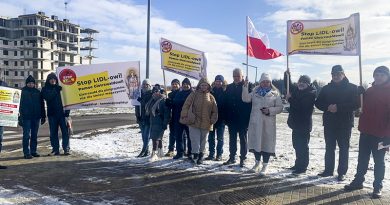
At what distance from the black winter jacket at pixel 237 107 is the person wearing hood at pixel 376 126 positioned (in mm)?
2460

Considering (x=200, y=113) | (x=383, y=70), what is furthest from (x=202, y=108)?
(x=383, y=70)

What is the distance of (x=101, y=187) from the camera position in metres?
6.59

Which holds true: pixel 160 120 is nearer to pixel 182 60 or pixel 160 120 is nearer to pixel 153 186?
pixel 182 60

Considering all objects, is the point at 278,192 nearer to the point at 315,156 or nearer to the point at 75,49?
the point at 315,156

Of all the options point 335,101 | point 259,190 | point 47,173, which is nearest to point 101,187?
point 47,173

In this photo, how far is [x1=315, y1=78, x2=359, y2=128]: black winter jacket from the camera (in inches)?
281

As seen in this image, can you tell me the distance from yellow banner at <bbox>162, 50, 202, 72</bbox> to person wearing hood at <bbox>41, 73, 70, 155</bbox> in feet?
9.48

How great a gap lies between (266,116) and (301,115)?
0.73 meters

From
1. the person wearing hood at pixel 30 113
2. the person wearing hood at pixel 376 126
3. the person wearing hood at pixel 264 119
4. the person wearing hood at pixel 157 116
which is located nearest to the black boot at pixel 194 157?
the person wearing hood at pixel 157 116

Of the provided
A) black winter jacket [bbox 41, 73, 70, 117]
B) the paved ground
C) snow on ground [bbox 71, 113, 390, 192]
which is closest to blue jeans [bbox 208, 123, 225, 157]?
snow on ground [bbox 71, 113, 390, 192]

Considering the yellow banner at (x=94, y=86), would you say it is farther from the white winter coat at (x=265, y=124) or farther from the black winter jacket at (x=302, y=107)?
the black winter jacket at (x=302, y=107)

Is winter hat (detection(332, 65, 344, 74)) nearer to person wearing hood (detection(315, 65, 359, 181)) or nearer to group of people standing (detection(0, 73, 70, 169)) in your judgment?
person wearing hood (detection(315, 65, 359, 181))

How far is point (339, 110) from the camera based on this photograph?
7.24m

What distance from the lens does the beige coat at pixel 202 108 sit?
834cm
